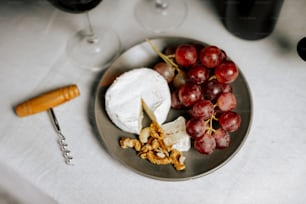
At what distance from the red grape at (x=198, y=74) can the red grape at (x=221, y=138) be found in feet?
0.26

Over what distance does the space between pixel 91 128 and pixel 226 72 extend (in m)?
0.22

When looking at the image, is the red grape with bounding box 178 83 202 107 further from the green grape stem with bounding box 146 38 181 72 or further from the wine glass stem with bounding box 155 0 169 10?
the wine glass stem with bounding box 155 0 169 10

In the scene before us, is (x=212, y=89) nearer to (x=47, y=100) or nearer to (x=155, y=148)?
(x=155, y=148)

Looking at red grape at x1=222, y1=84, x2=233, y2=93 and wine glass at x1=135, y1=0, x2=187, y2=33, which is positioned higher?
wine glass at x1=135, y1=0, x2=187, y2=33

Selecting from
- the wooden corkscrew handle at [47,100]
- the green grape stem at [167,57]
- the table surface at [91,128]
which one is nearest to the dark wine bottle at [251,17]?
the table surface at [91,128]

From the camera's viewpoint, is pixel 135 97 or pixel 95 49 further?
pixel 95 49

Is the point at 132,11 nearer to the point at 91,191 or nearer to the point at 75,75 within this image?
the point at 75,75

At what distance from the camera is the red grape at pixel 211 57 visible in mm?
619

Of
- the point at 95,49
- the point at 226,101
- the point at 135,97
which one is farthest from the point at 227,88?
the point at 95,49

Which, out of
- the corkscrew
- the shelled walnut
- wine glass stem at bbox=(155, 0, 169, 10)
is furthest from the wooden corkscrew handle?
wine glass stem at bbox=(155, 0, 169, 10)

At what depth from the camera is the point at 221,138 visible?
0.59 metres

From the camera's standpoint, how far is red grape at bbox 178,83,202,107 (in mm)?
600

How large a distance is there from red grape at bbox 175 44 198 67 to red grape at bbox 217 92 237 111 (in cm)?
8

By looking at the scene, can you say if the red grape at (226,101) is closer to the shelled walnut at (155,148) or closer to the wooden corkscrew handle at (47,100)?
the shelled walnut at (155,148)
